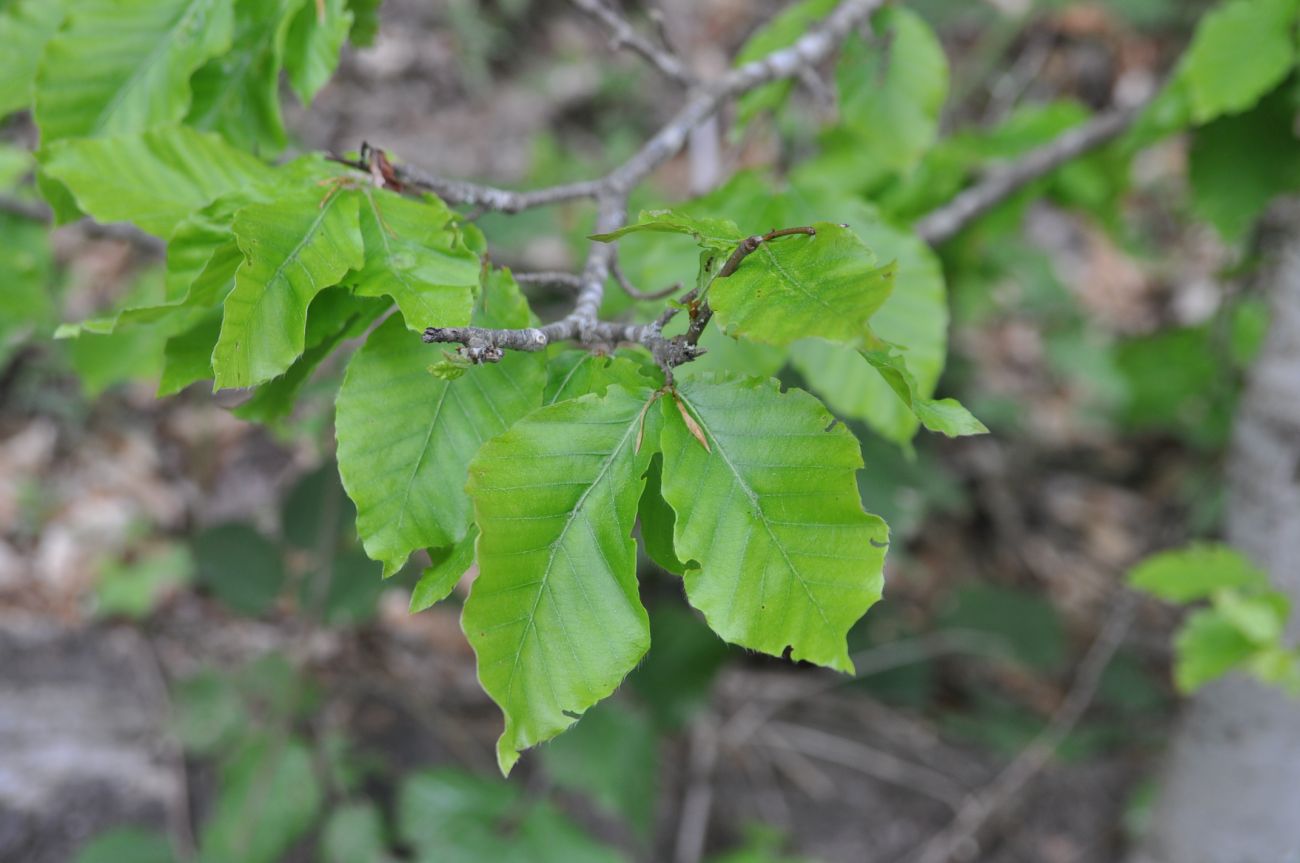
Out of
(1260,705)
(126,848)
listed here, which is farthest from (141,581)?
(1260,705)

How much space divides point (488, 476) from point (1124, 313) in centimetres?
448

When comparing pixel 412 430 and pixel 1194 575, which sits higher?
pixel 412 430

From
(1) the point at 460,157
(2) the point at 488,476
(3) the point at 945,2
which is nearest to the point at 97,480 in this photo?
(1) the point at 460,157

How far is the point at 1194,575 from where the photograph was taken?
1522 mm

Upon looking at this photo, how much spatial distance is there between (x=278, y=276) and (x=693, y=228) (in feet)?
1.08

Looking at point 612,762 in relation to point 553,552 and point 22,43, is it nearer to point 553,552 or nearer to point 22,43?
point 553,552

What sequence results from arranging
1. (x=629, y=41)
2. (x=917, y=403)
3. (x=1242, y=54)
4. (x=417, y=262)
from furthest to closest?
(x=1242, y=54) → (x=629, y=41) → (x=417, y=262) → (x=917, y=403)

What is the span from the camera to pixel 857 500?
690 mm

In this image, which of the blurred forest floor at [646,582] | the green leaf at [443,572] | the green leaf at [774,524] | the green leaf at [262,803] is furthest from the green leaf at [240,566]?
the green leaf at [774,524]

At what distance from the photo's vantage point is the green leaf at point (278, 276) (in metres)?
0.67

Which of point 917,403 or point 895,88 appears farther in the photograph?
point 895,88

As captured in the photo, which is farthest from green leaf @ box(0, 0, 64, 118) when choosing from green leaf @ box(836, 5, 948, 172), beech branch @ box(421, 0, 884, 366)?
green leaf @ box(836, 5, 948, 172)

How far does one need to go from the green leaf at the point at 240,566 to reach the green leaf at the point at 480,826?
0.63 m

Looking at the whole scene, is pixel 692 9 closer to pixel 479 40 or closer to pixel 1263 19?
pixel 479 40
